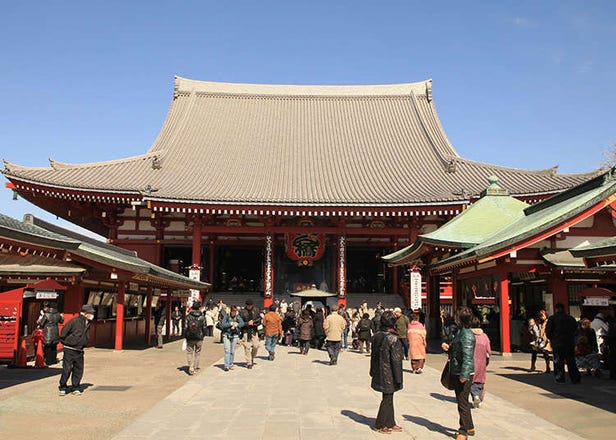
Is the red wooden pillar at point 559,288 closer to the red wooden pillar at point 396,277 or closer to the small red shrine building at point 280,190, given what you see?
the small red shrine building at point 280,190

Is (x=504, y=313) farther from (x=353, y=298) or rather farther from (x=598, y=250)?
(x=353, y=298)

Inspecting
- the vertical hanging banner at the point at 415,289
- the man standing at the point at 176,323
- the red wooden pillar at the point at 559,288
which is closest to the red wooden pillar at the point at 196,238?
the man standing at the point at 176,323

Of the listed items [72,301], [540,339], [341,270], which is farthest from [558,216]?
[341,270]

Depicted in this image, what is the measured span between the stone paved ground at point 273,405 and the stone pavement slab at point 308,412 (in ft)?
0.05

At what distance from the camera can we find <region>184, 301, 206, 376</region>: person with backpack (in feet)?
41.4

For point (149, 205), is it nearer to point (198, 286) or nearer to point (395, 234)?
point (198, 286)

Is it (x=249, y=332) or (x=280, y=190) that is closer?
(x=249, y=332)

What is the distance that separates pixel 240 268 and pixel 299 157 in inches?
287

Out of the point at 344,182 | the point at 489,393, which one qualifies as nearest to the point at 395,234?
the point at 344,182

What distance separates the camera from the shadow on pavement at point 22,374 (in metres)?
11.2

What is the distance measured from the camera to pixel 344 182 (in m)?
30.3

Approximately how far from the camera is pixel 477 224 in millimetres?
20391

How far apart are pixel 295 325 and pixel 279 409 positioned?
1247 cm

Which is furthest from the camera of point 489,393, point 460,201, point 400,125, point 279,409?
point 400,125
